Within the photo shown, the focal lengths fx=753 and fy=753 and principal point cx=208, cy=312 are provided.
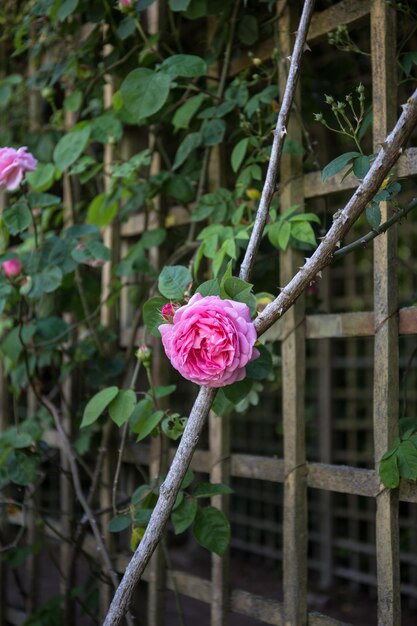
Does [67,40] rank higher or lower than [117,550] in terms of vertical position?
higher

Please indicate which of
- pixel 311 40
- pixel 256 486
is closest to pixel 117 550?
pixel 311 40

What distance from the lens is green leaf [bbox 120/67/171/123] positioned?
Answer: 5.42 feet

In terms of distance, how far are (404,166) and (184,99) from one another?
635 millimetres

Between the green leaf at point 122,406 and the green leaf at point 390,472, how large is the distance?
51cm

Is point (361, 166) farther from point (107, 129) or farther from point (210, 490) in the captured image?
point (107, 129)

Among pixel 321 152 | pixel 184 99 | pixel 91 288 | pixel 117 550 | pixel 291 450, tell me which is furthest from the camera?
pixel 321 152

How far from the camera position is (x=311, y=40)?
167cm

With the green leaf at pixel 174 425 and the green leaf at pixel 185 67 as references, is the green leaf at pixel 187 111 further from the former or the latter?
the green leaf at pixel 174 425

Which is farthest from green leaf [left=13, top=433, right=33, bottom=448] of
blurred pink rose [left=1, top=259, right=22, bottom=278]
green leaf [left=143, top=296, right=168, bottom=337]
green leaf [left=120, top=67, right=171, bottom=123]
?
green leaf [left=120, top=67, right=171, bottom=123]

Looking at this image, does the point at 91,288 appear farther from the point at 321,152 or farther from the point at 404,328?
the point at 321,152

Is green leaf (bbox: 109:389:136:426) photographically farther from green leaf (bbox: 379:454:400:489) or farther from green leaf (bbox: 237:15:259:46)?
green leaf (bbox: 237:15:259:46)

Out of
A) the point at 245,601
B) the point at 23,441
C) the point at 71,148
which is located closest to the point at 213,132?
the point at 71,148

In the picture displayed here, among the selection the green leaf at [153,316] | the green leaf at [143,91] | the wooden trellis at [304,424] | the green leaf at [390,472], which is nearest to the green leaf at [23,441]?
the wooden trellis at [304,424]

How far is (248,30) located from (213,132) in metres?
0.25
